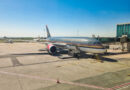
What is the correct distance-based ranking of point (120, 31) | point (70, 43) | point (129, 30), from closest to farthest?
1. point (70, 43)
2. point (129, 30)
3. point (120, 31)

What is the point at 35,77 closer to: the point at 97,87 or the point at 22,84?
the point at 22,84

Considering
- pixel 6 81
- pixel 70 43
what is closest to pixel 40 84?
pixel 6 81

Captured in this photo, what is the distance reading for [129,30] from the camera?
4338cm

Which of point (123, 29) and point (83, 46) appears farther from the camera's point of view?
point (123, 29)

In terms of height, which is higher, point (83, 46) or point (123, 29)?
point (123, 29)

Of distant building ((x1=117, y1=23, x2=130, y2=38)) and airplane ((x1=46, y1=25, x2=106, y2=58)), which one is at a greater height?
→ distant building ((x1=117, y1=23, x2=130, y2=38))

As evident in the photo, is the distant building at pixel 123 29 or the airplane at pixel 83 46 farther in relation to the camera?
the distant building at pixel 123 29

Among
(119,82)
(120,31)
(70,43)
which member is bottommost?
(119,82)

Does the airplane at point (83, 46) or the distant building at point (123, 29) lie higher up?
the distant building at point (123, 29)

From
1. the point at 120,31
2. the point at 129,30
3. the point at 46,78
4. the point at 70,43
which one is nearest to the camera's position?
the point at 46,78

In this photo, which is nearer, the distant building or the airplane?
the airplane

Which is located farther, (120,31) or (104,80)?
(120,31)

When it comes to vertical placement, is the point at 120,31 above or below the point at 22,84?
above

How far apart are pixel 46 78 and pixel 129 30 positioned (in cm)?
→ 4281
